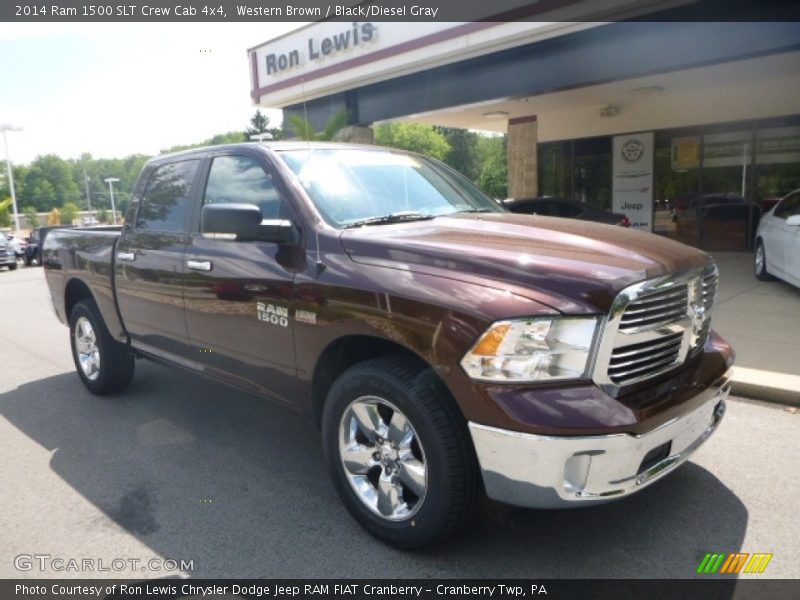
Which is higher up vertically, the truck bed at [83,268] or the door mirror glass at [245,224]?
the door mirror glass at [245,224]

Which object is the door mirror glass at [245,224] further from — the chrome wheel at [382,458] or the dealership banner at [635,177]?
the dealership banner at [635,177]

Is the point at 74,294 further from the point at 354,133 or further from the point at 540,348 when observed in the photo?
the point at 354,133

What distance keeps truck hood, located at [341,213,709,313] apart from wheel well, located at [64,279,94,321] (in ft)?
11.6

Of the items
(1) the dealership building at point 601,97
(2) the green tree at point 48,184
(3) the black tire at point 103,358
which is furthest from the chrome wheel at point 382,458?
(2) the green tree at point 48,184

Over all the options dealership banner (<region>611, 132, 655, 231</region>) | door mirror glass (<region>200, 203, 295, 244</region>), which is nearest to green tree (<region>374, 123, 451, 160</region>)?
dealership banner (<region>611, 132, 655, 231</region>)

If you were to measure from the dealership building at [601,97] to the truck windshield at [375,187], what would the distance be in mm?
6956

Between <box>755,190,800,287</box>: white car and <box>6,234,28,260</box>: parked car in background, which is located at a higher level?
<box>755,190,800,287</box>: white car

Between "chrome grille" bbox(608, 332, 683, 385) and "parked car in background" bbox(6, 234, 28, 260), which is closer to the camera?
"chrome grille" bbox(608, 332, 683, 385)

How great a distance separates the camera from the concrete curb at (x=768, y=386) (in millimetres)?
4707

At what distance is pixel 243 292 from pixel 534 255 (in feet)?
5.67

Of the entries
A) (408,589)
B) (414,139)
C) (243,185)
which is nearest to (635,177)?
(243,185)

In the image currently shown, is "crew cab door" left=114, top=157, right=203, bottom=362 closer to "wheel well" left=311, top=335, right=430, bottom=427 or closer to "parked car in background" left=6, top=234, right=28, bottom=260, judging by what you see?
"wheel well" left=311, top=335, right=430, bottom=427

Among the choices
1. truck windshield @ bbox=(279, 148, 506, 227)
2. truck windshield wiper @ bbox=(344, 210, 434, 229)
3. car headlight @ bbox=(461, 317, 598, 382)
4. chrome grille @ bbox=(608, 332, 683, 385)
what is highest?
truck windshield @ bbox=(279, 148, 506, 227)

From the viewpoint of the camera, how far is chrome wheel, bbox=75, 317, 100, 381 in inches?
213
